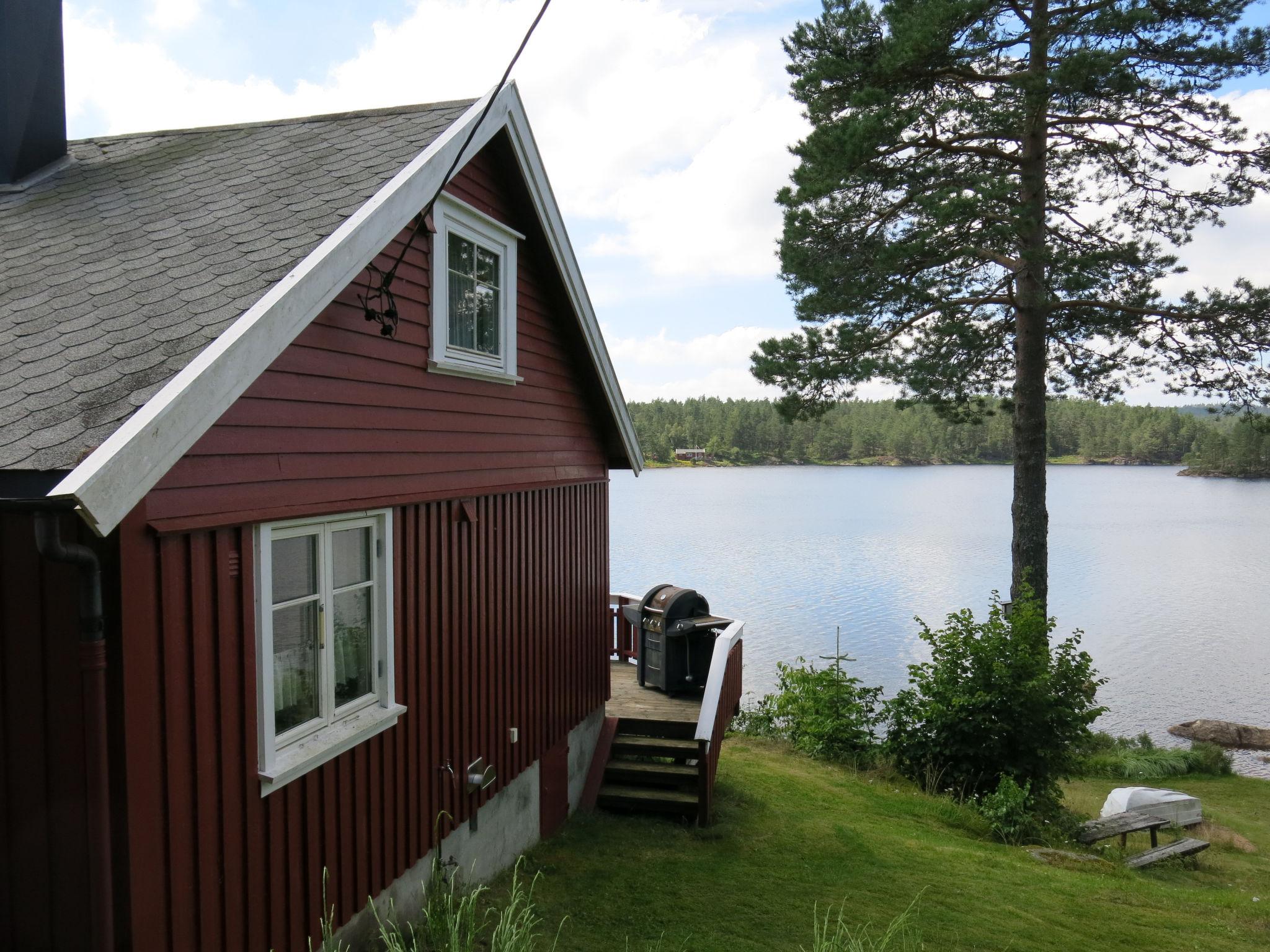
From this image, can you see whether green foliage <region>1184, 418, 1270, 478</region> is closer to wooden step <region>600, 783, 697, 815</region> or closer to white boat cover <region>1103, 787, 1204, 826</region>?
white boat cover <region>1103, 787, 1204, 826</region>

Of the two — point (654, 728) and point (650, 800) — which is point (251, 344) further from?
point (654, 728)

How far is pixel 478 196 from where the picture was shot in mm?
6652

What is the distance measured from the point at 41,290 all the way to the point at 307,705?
2605mm

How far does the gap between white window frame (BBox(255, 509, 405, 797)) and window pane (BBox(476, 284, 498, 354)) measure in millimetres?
1909

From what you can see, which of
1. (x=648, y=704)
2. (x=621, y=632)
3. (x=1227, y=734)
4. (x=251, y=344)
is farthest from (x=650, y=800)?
(x=1227, y=734)

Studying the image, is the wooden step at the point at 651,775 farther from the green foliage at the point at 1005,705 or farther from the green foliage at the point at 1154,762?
the green foliage at the point at 1154,762

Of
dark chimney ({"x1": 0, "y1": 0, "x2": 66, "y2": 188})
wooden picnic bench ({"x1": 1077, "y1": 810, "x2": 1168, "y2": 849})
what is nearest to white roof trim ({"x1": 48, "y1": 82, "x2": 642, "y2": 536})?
dark chimney ({"x1": 0, "y1": 0, "x2": 66, "y2": 188})

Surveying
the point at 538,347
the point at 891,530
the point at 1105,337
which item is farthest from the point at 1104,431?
the point at 538,347

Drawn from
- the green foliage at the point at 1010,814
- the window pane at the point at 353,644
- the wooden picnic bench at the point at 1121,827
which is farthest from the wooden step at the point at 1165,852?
the window pane at the point at 353,644

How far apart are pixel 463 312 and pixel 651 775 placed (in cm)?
563

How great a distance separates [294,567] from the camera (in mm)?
Answer: 4668

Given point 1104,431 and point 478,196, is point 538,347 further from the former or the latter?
point 1104,431

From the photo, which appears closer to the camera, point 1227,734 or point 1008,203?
point 1008,203

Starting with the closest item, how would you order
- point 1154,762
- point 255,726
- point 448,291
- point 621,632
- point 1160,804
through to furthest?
point 255,726 → point 448,291 → point 1160,804 → point 621,632 → point 1154,762
